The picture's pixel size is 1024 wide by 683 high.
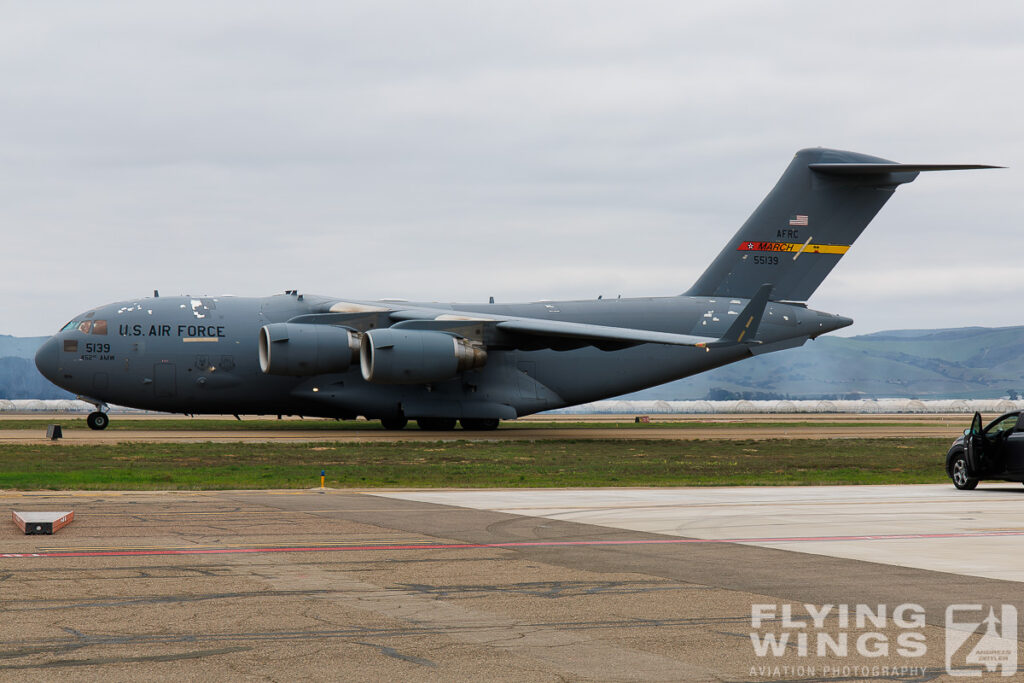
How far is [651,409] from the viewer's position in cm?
11094

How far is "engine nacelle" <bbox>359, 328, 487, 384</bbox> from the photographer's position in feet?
122

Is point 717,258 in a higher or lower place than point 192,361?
higher

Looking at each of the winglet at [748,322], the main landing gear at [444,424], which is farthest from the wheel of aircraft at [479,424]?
the winglet at [748,322]

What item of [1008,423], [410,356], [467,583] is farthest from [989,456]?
[410,356]

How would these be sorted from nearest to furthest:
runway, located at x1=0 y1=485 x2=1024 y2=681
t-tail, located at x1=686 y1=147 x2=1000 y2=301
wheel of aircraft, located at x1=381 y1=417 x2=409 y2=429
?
runway, located at x1=0 y1=485 x2=1024 y2=681
wheel of aircraft, located at x1=381 y1=417 x2=409 y2=429
t-tail, located at x1=686 y1=147 x2=1000 y2=301

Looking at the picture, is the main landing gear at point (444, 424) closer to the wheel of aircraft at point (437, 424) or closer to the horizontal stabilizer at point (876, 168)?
the wheel of aircraft at point (437, 424)

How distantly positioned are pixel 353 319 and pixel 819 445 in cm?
1604

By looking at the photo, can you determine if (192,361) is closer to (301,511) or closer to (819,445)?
(819,445)

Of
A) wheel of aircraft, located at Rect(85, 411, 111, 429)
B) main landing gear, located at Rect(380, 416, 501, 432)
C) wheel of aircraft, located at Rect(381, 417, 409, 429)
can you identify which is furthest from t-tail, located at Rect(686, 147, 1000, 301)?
wheel of aircraft, located at Rect(85, 411, 111, 429)

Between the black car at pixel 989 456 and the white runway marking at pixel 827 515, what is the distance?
32 cm

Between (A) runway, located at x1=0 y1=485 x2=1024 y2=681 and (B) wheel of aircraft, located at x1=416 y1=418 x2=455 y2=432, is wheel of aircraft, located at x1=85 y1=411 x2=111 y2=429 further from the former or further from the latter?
(A) runway, located at x1=0 y1=485 x2=1024 y2=681

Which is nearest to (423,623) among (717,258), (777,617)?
(777,617)

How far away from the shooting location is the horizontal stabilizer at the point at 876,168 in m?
40.5

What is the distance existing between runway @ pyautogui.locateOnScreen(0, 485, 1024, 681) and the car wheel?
3260 millimetres
